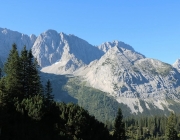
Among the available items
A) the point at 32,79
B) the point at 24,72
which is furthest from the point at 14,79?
the point at 32,79

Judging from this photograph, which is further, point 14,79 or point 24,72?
point 24,72

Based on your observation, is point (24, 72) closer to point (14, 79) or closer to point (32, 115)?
point (14, 79)

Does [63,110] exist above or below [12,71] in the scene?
below

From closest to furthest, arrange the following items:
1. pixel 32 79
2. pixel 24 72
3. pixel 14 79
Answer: pixel 14 79 → pixel 32 79 → pixel 24 72

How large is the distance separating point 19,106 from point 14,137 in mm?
14270

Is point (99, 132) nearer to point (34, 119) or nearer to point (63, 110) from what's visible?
point (63, 110)

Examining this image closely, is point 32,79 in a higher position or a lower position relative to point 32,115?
higher

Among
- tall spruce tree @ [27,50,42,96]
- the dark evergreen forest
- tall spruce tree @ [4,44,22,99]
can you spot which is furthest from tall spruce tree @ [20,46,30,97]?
tall spruce tree @ [4,44,22,99]

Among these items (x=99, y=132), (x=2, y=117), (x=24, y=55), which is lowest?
(x=99, y=132)

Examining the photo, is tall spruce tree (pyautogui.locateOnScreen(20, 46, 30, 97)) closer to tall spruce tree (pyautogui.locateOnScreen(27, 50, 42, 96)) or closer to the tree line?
the tree line

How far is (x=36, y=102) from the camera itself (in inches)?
2507

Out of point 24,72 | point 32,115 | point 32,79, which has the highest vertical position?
point 24,72

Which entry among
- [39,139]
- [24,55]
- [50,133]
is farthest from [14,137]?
[24,55]

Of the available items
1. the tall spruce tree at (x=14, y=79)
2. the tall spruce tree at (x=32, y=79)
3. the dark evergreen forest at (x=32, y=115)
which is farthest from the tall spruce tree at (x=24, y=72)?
the tall spruce tree at (x=14, y=79)
